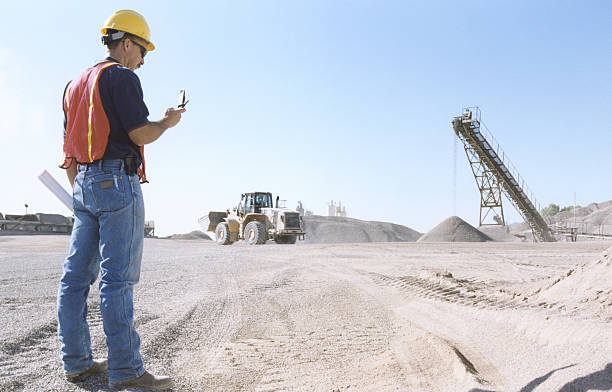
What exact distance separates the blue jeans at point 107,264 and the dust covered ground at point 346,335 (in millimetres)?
232

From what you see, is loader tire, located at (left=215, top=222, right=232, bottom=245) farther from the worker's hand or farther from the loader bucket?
the worker's hand

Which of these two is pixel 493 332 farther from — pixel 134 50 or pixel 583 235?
pixel 583 235

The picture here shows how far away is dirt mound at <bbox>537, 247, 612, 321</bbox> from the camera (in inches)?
153

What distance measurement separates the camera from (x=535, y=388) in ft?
7.15

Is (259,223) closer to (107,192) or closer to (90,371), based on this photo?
(90,371)

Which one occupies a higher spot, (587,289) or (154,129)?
(154,129)

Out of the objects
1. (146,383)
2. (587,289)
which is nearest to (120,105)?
(146,383)

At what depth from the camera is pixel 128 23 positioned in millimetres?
2520

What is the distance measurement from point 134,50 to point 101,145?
2.25ft

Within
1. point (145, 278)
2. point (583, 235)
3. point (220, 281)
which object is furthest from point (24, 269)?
point (583, 235)

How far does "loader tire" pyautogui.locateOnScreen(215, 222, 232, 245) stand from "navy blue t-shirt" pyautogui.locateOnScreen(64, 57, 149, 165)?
732 inches

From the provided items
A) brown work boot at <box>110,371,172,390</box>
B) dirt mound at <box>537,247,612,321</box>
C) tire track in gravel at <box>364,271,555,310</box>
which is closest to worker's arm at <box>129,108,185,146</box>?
brown work boot at <box>110,371,172,390</box>

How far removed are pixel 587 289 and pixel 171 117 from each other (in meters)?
4.47

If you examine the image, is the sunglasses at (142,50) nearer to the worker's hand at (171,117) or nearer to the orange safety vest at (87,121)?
the orange safety vest at (87,121)
